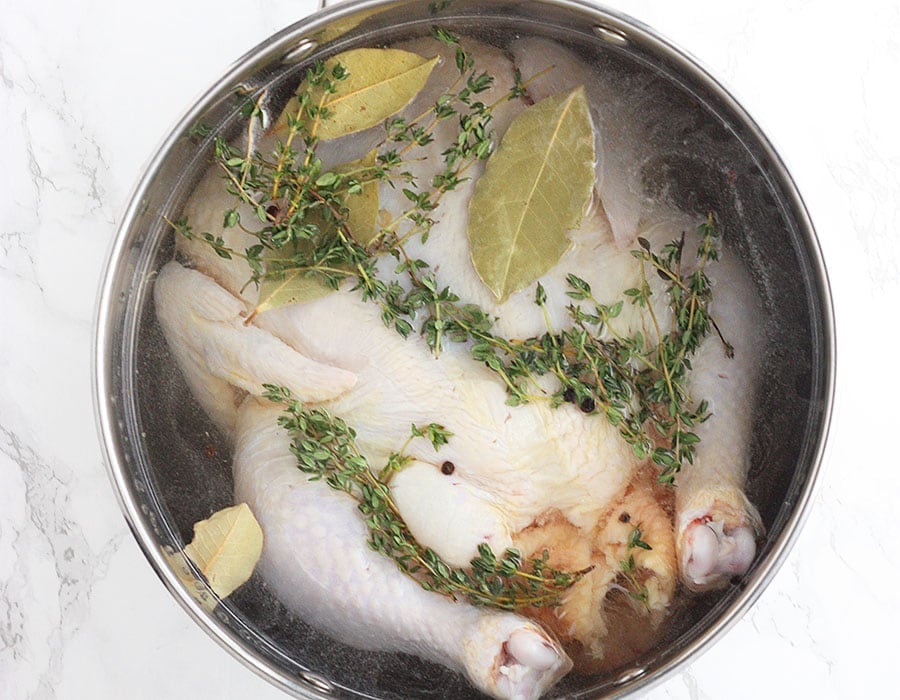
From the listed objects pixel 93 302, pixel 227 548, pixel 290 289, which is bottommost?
pixel 227 548

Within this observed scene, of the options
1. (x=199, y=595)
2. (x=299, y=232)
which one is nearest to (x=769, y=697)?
(x=199, y=595)

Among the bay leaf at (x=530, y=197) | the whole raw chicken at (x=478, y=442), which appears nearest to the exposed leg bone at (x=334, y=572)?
the whole raw chicken at (x=478, y=442)

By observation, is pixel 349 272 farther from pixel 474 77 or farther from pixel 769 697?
pixel 769 697

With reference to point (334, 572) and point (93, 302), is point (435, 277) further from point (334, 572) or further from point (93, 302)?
point (93, 302)

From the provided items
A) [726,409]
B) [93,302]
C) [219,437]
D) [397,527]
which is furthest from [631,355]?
[93,302]

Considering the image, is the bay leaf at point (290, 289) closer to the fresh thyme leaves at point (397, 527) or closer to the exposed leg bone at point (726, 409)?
the fresh thyme leaves at point (397, 527)

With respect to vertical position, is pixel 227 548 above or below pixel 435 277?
below
